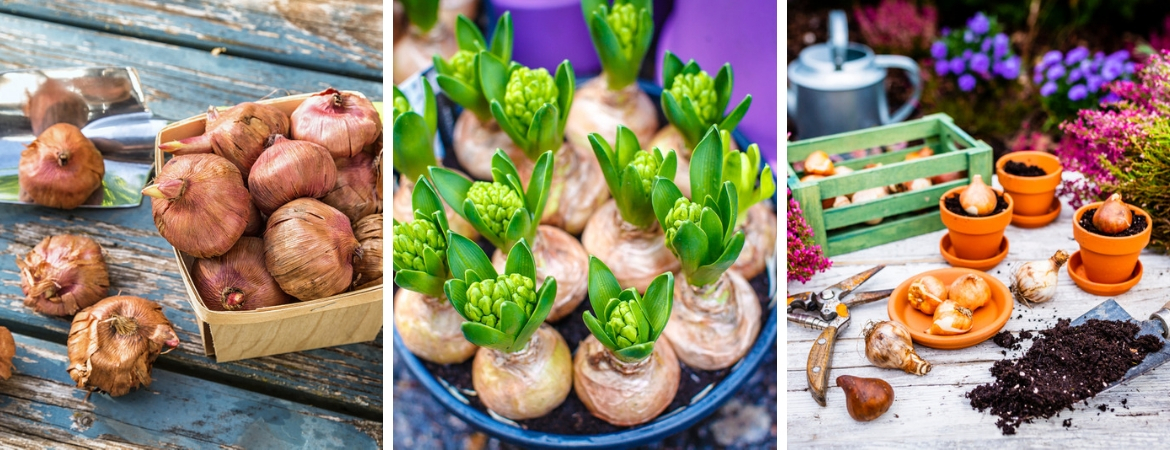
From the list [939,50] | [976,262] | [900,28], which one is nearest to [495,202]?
[976,262]

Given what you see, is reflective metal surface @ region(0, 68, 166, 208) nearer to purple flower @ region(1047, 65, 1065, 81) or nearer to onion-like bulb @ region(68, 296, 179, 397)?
onion-like bulb @ region(68, 296, 179, 397)

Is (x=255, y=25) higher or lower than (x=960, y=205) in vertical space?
higher

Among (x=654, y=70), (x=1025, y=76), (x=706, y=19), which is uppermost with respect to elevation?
(x=706, y=19)

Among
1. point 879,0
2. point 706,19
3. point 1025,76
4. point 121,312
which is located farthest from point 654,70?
A: point 879,0

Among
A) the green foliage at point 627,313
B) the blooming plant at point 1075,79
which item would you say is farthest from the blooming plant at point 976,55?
the green foliage at point 627,313

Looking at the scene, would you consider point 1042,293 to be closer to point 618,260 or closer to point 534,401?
point 618,260

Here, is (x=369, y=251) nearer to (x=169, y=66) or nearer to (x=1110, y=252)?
(x=169, y=66)
